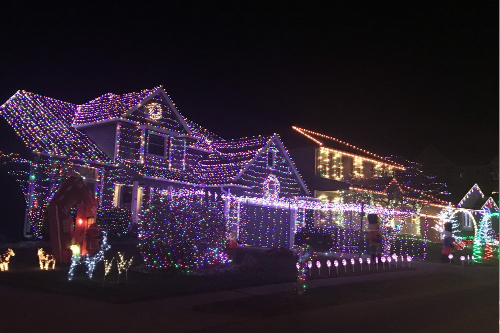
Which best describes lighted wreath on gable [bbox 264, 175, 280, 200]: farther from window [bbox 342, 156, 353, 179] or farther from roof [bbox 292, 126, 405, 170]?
window [bbox 342, 156, 353, 179]

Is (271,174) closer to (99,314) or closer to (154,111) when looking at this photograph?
(154,111)

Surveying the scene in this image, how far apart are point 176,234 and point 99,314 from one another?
16.5ft

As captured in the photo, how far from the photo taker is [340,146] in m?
36.2

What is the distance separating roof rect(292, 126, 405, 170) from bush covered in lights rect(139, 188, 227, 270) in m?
20.3

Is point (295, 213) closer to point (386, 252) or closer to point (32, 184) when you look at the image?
point (386, 252)

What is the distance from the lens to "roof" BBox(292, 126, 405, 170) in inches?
1356

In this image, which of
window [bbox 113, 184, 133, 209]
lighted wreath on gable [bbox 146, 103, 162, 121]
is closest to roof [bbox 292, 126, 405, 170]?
lighted wreath on gable [bbox 146, 103, 162, 121]

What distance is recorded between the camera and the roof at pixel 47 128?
2011 centimetres

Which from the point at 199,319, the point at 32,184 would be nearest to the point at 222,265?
the point at 199,319

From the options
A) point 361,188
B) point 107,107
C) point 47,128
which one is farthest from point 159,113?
point 361,188

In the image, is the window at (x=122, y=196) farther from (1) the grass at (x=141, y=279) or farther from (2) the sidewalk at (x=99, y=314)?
(2) the sidewalk at (x=99, y=314)

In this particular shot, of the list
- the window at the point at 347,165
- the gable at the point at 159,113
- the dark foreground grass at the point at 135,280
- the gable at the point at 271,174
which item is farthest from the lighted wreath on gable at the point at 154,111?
the window at the point at 347,165

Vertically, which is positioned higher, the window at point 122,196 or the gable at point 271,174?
the gable at point 271,174

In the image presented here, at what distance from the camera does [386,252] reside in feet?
79.8
